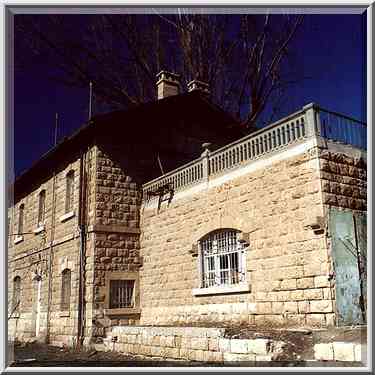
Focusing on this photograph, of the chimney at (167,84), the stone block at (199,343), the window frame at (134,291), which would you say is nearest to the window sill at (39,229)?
the window frame at (134,291)

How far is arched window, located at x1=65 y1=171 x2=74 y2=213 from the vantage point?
1417 centimetres

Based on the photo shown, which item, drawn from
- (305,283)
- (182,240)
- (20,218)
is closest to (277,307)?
(305,283)

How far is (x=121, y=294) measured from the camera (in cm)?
1291

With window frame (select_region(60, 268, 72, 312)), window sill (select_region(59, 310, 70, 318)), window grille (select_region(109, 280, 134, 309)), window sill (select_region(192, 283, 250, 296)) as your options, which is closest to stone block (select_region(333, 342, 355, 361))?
window sill (select_region(192, 283, 250, 296))

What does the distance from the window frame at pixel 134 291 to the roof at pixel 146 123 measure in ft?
12.3

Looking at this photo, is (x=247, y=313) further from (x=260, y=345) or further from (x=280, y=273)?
(x=260, y=345)

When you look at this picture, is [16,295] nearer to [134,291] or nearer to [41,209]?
[41,209]

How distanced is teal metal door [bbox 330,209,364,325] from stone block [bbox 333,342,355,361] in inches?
54.4

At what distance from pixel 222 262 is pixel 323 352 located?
410cm

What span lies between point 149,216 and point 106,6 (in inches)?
285

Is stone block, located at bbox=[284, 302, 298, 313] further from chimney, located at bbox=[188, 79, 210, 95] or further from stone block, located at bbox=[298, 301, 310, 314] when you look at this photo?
chimney, located at bbox=[188, 79, 210, 95]

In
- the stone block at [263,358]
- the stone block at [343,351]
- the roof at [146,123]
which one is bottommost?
the stone block at [263,358]

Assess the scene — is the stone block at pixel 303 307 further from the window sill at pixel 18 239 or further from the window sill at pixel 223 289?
the window sill at pixel 18 239

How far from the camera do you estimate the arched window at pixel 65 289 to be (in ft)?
44.2
